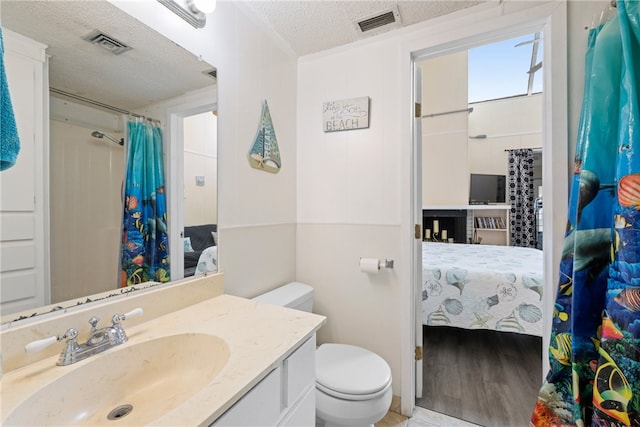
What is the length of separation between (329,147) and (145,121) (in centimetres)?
105

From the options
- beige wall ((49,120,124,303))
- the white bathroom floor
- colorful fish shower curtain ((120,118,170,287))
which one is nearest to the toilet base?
the white bathroom floor

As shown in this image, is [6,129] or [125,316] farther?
[125,316]

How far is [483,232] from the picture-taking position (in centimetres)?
502

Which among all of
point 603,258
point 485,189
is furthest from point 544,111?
point 485,189

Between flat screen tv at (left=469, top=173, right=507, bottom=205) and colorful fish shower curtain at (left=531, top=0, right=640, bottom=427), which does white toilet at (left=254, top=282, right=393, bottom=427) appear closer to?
colorful fish shower curtain at (left=531, top=0, right=640, bottom=427)

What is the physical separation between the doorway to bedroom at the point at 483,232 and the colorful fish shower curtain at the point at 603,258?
413 millimetres

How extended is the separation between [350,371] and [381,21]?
1851mm

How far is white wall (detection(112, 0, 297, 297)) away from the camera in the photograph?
123 cm

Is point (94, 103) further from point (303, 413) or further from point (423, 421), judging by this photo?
point (423, 421)

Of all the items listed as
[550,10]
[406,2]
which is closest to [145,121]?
[406,2]

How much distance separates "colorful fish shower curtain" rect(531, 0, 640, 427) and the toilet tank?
117 cm

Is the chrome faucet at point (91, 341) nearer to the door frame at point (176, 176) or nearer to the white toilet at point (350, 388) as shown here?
the door frame at point (176, 176)

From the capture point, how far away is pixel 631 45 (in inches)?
37.7

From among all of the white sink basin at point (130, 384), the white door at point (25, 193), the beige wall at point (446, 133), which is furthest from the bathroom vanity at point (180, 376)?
the beige wall at point (446, 133)
